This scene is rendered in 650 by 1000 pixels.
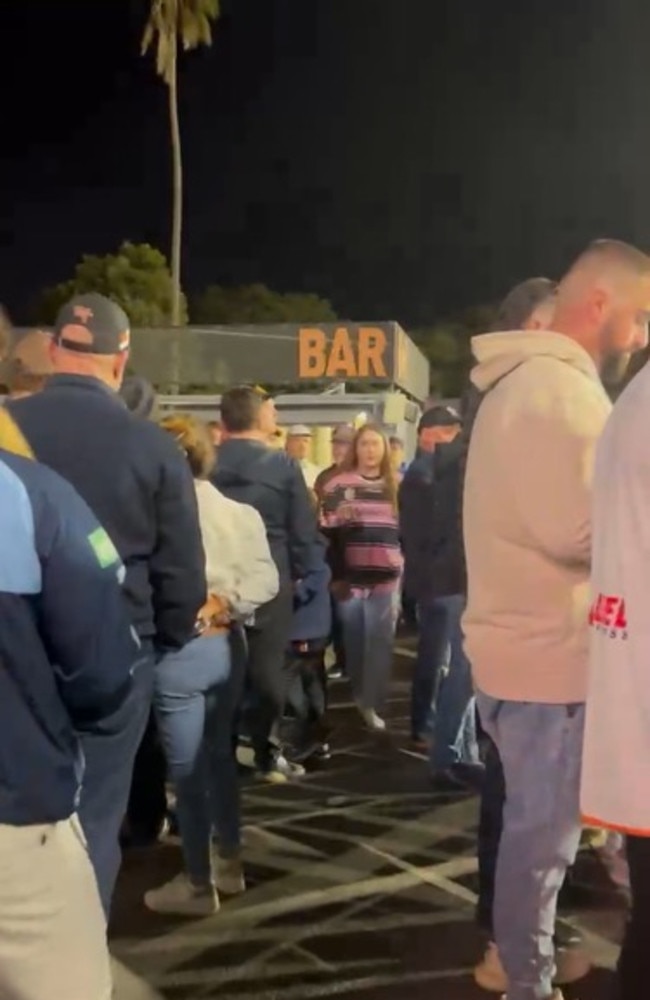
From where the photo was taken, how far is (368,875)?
5.30m

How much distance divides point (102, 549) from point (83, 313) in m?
1.64

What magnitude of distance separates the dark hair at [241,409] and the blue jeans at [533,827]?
2821 mm

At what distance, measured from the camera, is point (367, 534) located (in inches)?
321

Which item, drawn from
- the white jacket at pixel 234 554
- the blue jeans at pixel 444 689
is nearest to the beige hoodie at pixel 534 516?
the white jacket at pixel 234 554

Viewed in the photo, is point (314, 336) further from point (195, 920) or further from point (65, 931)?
point (65, 931)

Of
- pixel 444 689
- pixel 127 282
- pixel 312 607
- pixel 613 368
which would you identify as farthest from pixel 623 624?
pixel 127 282

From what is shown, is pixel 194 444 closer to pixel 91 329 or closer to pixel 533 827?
pixel 91 329

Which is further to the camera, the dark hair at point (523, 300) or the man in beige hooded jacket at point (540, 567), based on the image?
the dark hair at point (523, 300)

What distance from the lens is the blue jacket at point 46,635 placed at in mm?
2387

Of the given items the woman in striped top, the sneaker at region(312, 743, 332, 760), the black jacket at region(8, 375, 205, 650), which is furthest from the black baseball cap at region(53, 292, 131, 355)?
the woman in striped top

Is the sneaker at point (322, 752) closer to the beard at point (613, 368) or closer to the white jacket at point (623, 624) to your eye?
the beard at point (613, 368)

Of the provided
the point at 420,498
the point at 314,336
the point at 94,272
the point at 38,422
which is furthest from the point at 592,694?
the point at 94,272

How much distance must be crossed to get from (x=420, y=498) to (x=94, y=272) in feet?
134

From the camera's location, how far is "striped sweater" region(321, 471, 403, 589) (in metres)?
8.16
